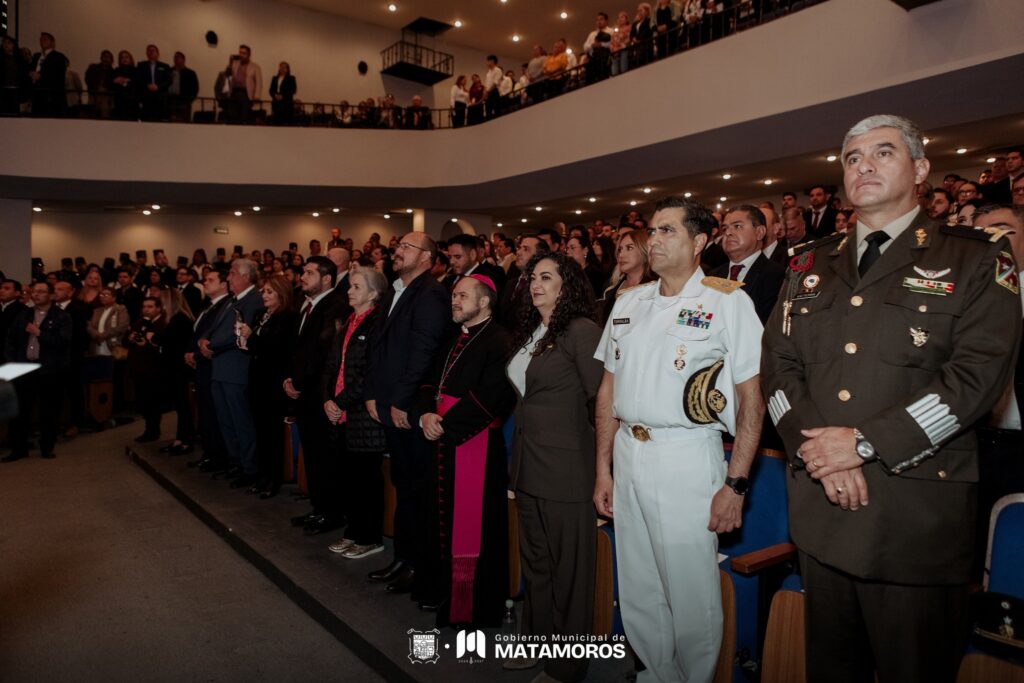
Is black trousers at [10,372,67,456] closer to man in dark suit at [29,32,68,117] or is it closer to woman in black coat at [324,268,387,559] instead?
woman in black coat at [324,268,387,559]

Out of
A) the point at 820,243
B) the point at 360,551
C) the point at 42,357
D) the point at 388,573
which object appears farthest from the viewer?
the point at 42,357

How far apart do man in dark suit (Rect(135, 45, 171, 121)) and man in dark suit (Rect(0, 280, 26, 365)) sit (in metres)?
5.47

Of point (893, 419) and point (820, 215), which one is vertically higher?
point (820, 215)

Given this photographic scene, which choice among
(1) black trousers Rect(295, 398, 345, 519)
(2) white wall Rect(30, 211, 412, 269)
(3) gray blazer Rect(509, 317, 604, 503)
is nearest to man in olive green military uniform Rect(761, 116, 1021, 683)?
(3) gray blazer Rect(509, 317, 604, 503)

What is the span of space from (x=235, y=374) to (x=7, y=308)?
360 cm

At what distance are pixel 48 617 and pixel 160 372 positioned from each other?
12.5 ft

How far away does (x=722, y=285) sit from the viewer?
204 centimetres

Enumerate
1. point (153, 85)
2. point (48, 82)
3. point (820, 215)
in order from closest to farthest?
point (820, 215), point (48, 82), point (153, 85)

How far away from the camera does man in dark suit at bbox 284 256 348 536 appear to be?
4.10 metres

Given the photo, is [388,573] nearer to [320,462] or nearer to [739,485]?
[320,462]

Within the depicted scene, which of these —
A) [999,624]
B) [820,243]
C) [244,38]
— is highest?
[244,38]

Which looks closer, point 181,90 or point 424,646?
point 424,646

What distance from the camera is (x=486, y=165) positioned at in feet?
39.7

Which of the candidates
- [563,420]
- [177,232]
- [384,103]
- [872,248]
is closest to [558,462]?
[563,420]
